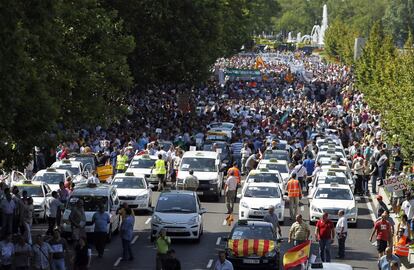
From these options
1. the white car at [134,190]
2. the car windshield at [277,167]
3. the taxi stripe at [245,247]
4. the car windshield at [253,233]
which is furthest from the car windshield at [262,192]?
the taxi stripe at [245,247]

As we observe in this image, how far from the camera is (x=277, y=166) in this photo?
48.9 metres

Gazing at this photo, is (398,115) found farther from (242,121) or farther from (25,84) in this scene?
(242,121)

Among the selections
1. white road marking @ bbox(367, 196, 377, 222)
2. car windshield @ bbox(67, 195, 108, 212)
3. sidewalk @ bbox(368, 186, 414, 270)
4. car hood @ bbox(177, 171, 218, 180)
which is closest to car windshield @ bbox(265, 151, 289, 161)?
sidewalk @ bbox(368, 186, 414, 270)

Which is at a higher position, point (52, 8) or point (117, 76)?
point (52, 8)

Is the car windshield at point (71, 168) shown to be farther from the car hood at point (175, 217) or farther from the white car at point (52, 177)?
the car hood at point (175, 217)

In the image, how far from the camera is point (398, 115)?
45.0 metres

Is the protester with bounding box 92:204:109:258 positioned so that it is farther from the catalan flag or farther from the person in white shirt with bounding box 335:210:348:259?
the person in white shirt with bounding box 335:210:348:259

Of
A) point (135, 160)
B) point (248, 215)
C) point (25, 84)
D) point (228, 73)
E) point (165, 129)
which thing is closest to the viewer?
point (25, 84)

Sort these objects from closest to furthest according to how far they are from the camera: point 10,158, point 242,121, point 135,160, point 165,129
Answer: point 10,158 < point 135,160 < point 165,129 < point 242,121

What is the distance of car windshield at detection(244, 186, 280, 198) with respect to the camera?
1585 inches

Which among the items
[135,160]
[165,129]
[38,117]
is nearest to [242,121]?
[165,129]

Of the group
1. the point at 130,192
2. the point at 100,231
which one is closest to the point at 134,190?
the point at 130,192

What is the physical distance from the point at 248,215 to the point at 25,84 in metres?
13.1

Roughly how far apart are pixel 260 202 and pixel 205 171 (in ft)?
22.7
